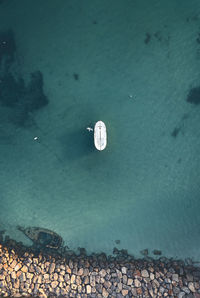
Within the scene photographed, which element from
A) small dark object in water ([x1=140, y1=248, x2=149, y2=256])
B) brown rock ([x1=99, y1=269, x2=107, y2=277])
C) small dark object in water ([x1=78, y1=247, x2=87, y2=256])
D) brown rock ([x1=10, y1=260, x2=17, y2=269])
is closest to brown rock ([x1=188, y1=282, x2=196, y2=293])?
small dark object in water ([x1=140, y1=248, x2=149, y2=256])

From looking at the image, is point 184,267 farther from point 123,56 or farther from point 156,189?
point 123,56

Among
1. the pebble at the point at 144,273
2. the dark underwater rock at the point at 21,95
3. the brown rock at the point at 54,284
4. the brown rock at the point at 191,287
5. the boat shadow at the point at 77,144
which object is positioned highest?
the dark underwater rock at the point at 21,95

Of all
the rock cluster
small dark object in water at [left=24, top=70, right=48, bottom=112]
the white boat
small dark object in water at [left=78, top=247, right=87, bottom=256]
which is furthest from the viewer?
small dark object in water at [left=24, top=70, right=48, bottom=112]

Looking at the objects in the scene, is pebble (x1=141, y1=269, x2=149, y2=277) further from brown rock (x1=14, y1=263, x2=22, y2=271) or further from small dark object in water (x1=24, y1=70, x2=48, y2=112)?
small dark object in water (x1=24, y1=70, x2=48, y2=112)

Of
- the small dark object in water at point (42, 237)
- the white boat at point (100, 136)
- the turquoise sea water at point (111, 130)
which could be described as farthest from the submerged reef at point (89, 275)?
the white boat at point (100, 136)

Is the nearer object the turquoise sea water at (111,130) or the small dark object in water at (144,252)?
the small dark object in water at (144,252)

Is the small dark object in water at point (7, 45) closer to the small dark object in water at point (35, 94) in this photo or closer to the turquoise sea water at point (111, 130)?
the turquoise sea water at point (111, 130)

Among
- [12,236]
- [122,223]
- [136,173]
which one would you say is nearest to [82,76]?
[136,173]

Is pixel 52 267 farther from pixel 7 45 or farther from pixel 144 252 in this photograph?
pixel 7 45

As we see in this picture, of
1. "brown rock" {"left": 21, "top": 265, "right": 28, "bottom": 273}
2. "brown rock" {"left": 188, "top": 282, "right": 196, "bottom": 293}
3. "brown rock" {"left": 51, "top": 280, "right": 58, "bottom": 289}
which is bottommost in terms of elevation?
"brown rock" {"left": 188, "top": 282, "right": 196, "bottom": 293}
